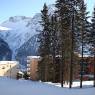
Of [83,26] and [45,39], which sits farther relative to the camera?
[45,39]

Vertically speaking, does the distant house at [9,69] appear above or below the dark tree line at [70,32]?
below

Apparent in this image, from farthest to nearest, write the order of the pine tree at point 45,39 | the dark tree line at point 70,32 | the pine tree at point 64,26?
1. the pine tree at point 45,39
2. the pine tree at point 64,26
3. the dark tree line at point 70,32

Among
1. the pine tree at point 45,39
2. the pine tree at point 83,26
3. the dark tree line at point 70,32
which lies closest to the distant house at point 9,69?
the pine tree at point 45,39

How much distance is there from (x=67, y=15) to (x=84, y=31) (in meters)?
3.77

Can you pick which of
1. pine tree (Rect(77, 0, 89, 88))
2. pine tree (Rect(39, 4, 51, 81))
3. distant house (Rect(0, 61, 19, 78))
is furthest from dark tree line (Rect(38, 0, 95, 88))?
distant house (Rect(0, 61, 19, 78))

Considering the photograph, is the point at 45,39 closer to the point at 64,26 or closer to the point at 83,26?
the point at 64,26

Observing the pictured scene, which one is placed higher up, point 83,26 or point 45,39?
point 83,26

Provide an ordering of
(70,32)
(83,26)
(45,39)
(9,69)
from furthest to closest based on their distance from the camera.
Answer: (9,69) → (45,39) → (83,26) → (70,32)

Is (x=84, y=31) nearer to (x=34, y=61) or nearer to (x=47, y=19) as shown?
(x=47, y=19)

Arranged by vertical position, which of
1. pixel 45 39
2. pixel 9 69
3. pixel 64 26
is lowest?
pixel 9 69

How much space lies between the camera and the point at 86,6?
51812mm

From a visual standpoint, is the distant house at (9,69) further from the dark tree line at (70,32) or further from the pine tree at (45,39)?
the dark tree line at (70,32)

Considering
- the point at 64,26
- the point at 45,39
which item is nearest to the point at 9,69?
the point at 45,39

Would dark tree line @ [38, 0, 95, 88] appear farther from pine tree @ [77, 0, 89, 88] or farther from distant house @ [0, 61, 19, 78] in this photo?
distant house @ [0, 61, 19, 78]
